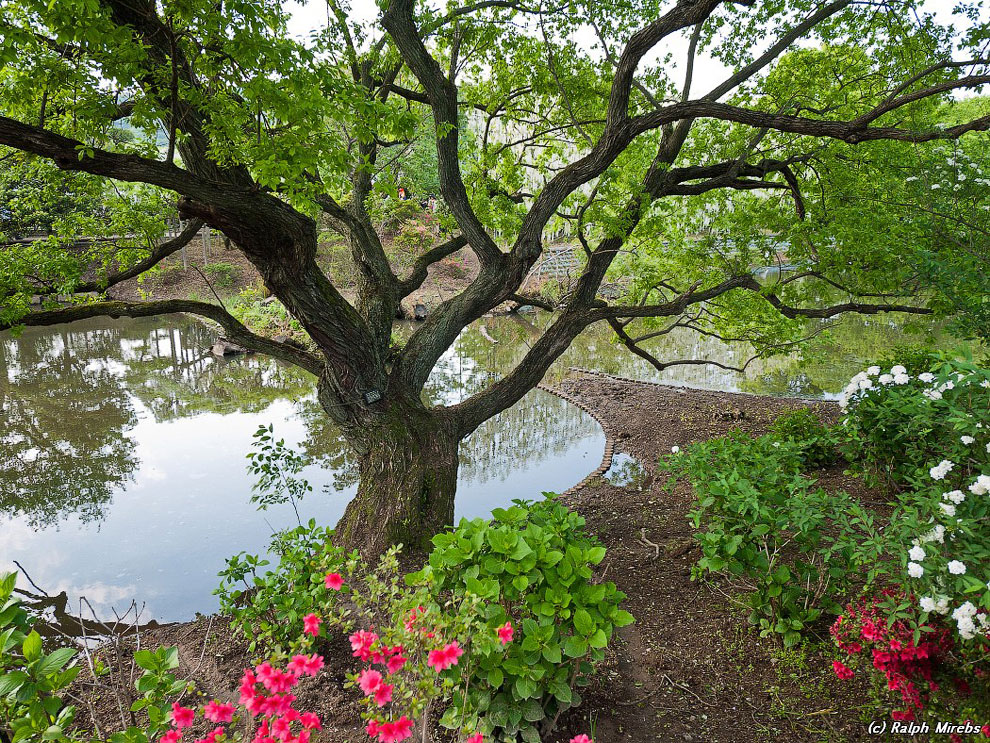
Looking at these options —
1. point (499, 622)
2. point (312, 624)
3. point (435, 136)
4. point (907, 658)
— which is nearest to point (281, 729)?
point (312, 624)

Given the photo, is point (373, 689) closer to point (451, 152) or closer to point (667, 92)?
point (451, 152)

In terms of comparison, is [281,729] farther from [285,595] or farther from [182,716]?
[285,595]

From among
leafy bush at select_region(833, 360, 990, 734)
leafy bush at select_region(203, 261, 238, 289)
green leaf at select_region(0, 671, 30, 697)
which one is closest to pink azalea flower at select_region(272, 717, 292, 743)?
green leaf at select_region(0, 671, 30, 697)

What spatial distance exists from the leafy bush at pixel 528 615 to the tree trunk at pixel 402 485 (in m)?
1.57

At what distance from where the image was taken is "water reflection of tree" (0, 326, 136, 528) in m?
5.80

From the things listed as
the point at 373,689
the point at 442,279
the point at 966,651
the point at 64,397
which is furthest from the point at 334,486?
the point at 442,279

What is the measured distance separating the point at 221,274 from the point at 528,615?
19481 mm

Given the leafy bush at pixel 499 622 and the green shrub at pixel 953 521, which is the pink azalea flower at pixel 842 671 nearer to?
the green shrub at pixel 953 521

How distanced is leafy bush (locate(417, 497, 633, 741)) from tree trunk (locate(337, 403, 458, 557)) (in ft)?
5.17

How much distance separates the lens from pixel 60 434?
24.6 feet

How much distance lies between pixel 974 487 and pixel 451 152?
3518mm

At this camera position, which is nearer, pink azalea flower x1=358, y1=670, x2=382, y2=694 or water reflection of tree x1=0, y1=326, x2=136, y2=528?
pink azalea flower x1=358, y1=670, x2=382, y2=694

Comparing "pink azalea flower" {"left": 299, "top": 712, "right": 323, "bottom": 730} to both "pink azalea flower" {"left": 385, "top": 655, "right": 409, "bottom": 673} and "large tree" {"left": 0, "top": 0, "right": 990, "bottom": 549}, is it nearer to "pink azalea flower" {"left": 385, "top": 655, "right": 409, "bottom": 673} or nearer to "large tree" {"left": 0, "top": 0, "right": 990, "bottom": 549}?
"pink azalea flower" {"left": 385, "top": 655, "right": 409, "bottom": 673}

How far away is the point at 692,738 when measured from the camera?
2.33 meters
